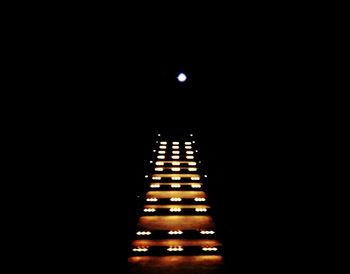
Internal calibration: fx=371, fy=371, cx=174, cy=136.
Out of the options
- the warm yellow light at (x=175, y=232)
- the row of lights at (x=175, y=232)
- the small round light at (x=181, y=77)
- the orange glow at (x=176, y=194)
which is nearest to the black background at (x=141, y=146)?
the row of lights at (x=175, y=232)

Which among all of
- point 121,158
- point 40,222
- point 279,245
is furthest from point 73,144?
point 279,245

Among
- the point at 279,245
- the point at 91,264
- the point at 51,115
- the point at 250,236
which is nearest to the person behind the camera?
the point at 91,264

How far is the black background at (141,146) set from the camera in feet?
15.6

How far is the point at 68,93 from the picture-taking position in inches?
258

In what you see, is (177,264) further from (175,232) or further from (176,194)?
(176,194)

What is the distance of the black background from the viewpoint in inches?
187

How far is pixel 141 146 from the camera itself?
8.13 meters

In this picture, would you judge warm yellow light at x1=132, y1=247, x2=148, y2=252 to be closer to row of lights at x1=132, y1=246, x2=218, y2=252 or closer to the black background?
row of lights at x1=132, y1=246, x2=218, y2=252

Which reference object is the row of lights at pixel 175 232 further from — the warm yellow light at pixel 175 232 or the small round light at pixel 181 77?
the small round light at pixel 181 77

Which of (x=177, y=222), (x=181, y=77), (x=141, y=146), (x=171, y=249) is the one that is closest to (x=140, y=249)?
(x=171, y=249)

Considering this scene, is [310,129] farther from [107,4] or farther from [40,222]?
[107,4]

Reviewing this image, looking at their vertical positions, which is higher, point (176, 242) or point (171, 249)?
point (176, 242)

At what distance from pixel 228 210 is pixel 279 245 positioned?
0.92m

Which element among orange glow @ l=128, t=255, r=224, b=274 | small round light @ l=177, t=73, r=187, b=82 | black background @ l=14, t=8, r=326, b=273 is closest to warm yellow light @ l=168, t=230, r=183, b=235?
orange glow @ l=128, t=255, r=224, b=274
